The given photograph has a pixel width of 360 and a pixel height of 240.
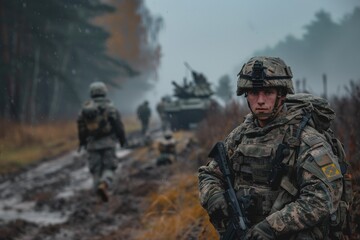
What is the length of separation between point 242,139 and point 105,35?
23241 millimetres

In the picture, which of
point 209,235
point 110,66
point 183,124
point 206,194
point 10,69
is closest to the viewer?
point 206,194

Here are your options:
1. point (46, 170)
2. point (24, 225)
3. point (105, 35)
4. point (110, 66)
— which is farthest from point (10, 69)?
point (110, 66)

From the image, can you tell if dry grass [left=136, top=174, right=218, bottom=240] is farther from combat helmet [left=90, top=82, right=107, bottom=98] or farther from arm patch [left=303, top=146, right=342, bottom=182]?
combat helmet [left=90, top=82, right=107, bottom=98]

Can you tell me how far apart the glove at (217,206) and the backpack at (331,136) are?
1.92 ft

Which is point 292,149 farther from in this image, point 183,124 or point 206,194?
point 183,124

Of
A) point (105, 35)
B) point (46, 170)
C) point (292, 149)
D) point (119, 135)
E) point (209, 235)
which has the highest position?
point (105, 35)

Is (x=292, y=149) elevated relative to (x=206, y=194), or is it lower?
elevated

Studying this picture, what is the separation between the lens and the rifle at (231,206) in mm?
2374

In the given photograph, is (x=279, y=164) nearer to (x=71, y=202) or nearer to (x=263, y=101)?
(x=263, y=101)

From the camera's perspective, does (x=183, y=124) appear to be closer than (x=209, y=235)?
No

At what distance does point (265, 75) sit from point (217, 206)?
0.80 m

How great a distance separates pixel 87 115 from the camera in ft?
23.0

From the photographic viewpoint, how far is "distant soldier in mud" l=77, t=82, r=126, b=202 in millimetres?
7039

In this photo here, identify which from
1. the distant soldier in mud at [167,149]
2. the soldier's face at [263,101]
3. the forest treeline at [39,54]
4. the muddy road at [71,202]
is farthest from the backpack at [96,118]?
the forest treeline at [39,54]
